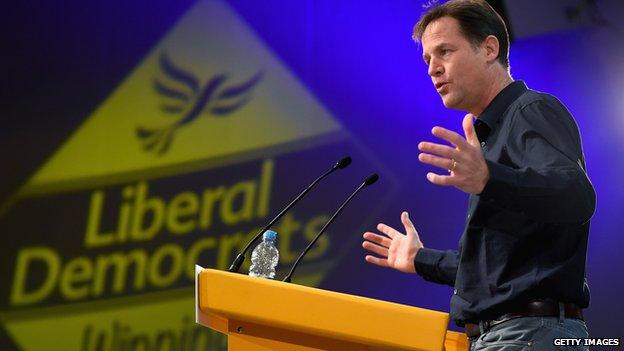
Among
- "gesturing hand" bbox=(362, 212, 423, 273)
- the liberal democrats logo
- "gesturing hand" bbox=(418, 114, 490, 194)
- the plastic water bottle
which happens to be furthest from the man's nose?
the liberal democrats logo

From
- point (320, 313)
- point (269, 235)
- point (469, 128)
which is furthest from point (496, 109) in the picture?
point (269, 235)

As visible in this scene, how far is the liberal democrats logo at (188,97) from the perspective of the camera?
3.95 meters

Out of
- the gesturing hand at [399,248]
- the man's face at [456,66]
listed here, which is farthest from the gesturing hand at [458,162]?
the gesturing hand at [399,248]

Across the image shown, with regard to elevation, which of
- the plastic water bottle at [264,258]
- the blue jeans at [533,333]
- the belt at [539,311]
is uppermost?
the plastic water bottle at [264,258]

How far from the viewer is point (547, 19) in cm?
427

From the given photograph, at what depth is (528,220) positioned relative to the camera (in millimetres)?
1423

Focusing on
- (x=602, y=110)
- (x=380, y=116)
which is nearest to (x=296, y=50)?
(x=380, y=116)

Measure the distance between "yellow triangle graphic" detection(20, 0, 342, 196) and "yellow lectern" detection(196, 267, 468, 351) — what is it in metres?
2.55

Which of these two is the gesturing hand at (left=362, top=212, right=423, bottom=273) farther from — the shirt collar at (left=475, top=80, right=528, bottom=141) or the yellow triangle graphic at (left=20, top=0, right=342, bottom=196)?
the yellow triangle graphic at (left=20, top=0, right=342, bottom=196)

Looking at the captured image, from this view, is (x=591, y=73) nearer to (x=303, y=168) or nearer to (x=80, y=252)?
(x=303, y=168)

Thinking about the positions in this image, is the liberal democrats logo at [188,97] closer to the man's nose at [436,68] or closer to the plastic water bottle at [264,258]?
the plastic water bottle at [264,258]

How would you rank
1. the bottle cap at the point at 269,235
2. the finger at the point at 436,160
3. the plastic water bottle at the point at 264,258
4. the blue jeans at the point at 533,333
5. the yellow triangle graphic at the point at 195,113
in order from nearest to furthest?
the finger at the point at 436,160
the blue jeans at the point at 533,333
the bottle cap at the point at 269,235
the plastic water bottle at the point at 264,258
the yellow triangle graphic at the point at 195,113

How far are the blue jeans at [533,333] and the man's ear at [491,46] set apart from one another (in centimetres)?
65

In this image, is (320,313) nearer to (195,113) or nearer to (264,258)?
(264,258)
